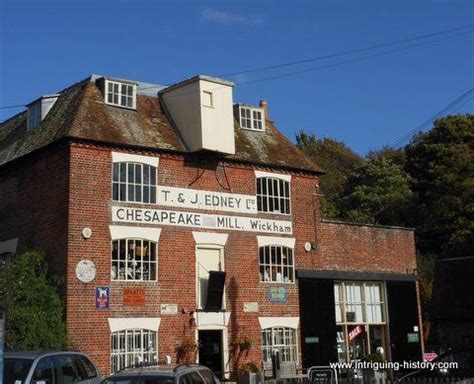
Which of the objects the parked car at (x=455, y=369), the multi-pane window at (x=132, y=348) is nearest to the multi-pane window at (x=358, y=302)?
the parked car at (x=455, y=369)

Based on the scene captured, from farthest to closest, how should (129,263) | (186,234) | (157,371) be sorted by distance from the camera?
1. (186,234)
2. (129,263)
3. (157,371)

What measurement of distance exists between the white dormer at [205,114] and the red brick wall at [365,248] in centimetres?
621

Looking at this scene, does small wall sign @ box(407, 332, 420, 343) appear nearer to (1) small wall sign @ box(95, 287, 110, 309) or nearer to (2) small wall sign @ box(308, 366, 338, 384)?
(2) small wall sign @ box(308, 366, 338, 384)

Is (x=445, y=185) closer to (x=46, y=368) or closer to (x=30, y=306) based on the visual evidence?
(x=30, y=306)

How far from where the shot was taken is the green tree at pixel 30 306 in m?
19.9

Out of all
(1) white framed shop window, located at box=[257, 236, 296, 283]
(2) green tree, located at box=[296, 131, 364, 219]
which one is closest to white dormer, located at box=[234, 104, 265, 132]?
(1) white framed shop window, located at box=[257, 236, 296, 283]

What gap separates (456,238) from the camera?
47.3 meters

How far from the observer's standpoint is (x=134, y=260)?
75.3ft

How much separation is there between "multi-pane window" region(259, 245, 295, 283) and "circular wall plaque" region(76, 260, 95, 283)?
702cm

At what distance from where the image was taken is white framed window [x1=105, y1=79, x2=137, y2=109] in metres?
25.1

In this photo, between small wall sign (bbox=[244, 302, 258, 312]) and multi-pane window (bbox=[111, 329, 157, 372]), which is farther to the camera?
small wall sign (bbox=[244, 302, 258, 312])

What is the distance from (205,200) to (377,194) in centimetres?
3338

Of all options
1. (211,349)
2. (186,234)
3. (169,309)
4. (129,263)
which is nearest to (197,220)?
(186,234)

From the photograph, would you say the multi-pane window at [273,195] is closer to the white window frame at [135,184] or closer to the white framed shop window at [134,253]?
the white window frame at [135,184]
